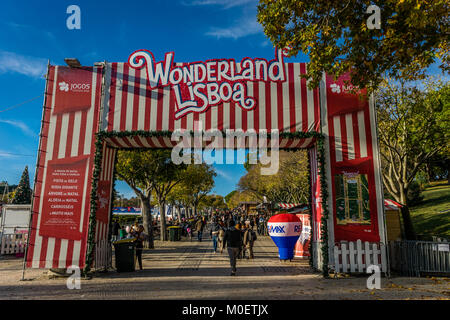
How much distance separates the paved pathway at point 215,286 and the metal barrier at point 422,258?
59 cm

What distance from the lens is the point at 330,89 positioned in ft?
34.4

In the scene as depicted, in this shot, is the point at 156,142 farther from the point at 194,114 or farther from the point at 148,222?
the point at 148,222

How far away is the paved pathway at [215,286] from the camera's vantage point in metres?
7.14

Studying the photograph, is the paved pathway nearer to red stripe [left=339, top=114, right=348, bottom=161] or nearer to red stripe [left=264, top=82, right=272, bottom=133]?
red stripe [left=339, top=114, right=348, bottom=161]

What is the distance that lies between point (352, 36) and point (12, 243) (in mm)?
17562

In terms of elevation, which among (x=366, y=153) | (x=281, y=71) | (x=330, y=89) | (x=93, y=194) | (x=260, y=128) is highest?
(x=281, y=71)

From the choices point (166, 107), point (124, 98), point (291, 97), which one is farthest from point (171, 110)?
point (291, 97)

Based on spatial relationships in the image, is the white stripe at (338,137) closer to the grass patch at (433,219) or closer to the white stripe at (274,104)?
the white stripe at (274,104)

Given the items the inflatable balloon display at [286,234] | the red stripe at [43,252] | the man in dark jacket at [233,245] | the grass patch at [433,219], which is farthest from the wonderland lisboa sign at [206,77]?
the grass patch at [433,219]

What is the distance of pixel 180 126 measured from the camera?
10195 mm
